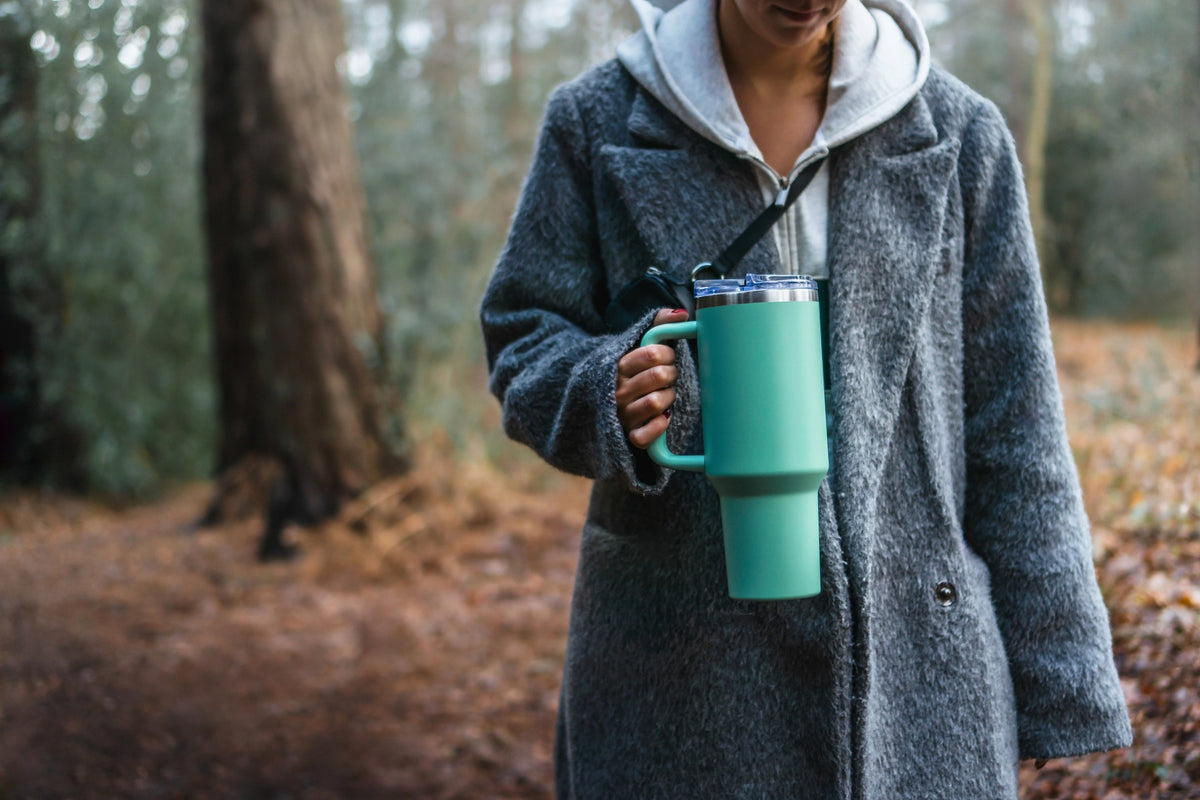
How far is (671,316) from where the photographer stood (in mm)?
1400

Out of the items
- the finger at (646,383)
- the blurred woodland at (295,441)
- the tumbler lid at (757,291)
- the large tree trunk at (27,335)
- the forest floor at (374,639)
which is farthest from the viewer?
the large tree trunk at (27,335)

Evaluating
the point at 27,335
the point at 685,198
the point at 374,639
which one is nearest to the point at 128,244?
the point at 27,335

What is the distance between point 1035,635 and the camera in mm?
1632

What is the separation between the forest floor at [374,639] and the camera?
321 cm

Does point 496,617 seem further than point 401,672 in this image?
Yes

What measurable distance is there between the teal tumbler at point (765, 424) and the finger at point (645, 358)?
0.26 ft

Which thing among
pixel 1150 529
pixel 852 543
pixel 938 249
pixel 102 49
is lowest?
pixel 1150 529

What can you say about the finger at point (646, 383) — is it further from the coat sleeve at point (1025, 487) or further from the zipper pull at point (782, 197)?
the coat sleeve at point (1025, 487)

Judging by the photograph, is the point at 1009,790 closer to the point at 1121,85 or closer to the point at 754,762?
the point at 754,762

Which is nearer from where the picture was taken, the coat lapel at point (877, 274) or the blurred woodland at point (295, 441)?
the coat lapel at point (877, 274)

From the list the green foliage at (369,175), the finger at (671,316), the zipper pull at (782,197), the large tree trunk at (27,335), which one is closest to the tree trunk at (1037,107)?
the green foliage at (369,175)

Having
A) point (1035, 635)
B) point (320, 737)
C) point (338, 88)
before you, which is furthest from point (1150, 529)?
point (338, 88)

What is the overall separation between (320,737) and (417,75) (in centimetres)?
955

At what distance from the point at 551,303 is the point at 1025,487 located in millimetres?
798
